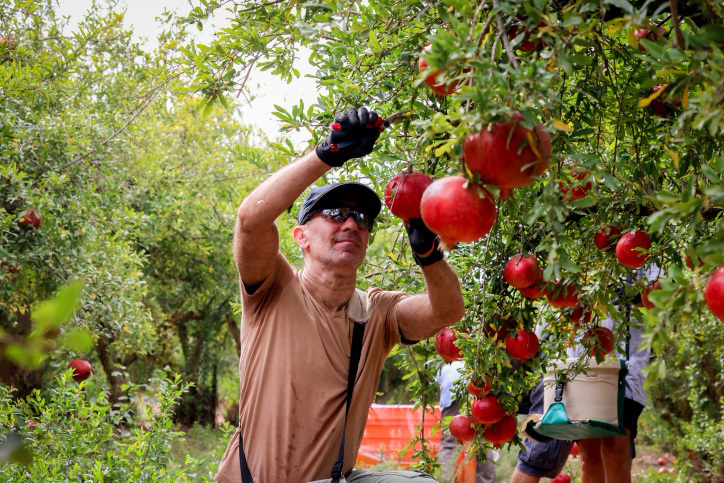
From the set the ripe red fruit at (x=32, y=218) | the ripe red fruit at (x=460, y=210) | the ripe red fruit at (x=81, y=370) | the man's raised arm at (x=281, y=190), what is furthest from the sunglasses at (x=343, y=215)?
the ripe red fruit at (x=81, y=370)

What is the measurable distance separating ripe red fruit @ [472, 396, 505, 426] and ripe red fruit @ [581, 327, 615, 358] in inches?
13.2

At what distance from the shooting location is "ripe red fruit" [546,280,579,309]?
196 centimetres

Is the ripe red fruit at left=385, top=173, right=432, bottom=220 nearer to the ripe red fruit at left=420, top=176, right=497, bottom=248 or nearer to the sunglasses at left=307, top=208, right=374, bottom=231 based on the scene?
the ripe red fruit at left=420, top=176, right=497, bottom=248

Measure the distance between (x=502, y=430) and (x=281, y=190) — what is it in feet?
3.64

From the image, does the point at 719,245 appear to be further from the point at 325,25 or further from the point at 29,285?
the point at 29,285

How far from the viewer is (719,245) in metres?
0.95

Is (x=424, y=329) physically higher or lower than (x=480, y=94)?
lower

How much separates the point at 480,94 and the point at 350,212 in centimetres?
139

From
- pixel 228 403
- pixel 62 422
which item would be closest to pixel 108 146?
pixel 62 422

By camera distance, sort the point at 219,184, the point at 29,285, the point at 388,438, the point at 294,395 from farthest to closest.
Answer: the point at 219,184 → the point at 388,438 → the point at 29,285 → the point at 294,395

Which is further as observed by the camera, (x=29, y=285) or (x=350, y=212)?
(x=29, y=285)

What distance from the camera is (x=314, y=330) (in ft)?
7.59

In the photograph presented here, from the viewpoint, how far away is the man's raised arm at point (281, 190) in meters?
1.76

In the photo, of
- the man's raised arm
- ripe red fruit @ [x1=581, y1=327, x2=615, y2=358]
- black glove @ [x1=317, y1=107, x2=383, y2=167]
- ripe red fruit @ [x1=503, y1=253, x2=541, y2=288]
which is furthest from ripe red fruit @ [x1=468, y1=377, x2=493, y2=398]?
black glove @ [x1=317, y1=107, x2=383, y2=167]
